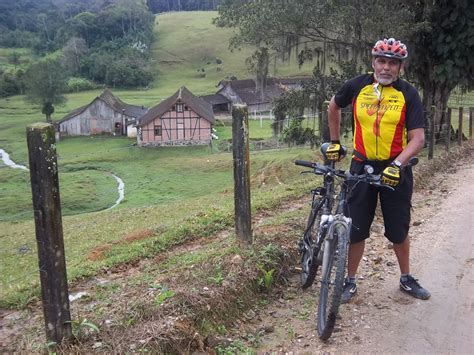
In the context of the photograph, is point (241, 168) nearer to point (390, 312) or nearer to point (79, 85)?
point (390, 312)

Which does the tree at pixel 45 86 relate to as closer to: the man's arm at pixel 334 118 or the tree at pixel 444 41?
the tree at pixel 444 41

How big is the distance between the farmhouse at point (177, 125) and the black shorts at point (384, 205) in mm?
44361

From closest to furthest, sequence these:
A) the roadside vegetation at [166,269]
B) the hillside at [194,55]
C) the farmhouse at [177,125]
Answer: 1. the roadside vegetation at [166,269]
2. the farmhouse at [177,125]
3. the hillside at [194,55]

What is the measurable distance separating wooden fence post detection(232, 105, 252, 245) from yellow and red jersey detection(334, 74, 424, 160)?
1.18 metres

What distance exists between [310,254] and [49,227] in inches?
92.9

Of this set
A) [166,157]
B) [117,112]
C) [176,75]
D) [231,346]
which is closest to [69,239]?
[231,346]

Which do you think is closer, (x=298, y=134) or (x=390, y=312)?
(x=390, y=312)

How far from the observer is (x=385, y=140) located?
435cm

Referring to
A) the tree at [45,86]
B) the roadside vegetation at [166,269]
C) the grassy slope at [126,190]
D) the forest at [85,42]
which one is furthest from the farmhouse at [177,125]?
the forest at [85,42]

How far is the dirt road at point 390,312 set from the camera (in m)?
4.05

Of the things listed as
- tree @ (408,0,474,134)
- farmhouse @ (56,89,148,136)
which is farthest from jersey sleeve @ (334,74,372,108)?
farmhouse @ (56,89,148,136)

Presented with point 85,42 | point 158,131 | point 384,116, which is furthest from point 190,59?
point 384,116

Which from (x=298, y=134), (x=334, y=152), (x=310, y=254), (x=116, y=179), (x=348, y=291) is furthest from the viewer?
(x=116, y=179)

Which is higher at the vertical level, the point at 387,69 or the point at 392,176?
the point at 387,69
